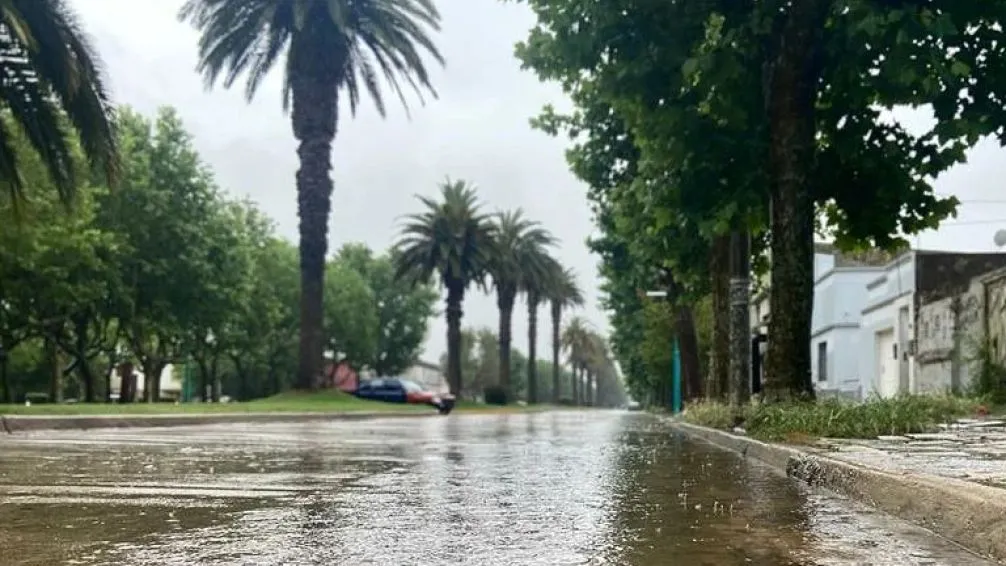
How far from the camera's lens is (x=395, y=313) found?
76.8 m

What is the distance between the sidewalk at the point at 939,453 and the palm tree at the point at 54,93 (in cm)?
1218

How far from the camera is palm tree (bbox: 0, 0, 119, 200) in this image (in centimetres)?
1541

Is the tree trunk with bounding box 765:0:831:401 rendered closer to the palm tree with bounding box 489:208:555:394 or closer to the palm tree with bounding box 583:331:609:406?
the palm tree with bounding box 489:208:555:394

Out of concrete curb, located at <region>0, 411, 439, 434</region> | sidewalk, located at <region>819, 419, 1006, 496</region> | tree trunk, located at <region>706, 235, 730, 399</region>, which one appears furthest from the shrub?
sidewalk, located at <region>819, 419, 1006, 496</region>

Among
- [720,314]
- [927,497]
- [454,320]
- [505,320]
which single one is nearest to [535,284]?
[505,320]

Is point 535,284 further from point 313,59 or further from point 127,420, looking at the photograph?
point 127,420

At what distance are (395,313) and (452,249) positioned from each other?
78.4 feet

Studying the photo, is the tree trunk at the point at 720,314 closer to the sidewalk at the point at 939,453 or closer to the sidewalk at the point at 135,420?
the sidewalk at the point at 135,420

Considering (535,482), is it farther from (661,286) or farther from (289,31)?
(289,31)

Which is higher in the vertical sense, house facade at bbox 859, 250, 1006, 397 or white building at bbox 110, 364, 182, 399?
house facade at bbox 859, 250, 1006, 397

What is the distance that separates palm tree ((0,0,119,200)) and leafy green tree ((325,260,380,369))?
4801 centimetres

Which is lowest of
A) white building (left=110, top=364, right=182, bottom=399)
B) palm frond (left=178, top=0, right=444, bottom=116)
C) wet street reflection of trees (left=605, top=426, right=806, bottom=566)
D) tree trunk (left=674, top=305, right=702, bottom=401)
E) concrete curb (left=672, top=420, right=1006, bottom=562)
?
white building (left=110, top=364, right=182, bottom=399)

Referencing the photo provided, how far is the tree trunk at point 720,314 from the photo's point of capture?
20.0 m

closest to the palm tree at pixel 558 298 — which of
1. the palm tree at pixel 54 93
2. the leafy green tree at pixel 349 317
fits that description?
the leafy green tree at pixel 349 317
